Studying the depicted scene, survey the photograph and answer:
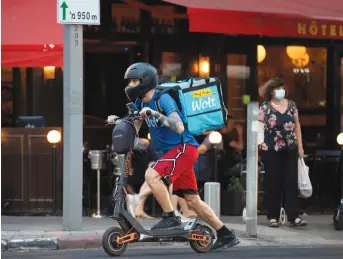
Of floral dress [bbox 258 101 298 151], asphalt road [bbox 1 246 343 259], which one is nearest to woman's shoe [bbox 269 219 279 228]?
floral dress [bbox 258 101 298 151]

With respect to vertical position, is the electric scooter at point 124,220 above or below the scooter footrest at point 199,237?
above

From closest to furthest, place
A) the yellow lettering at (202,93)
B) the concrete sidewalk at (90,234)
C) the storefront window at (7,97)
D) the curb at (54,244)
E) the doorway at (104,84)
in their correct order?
the yellow lettering at (202,93) → the curb at (54,244) → the concrete sidewalk at (90,234) → the storefront window at (7,97) → the doorway at (104,84)

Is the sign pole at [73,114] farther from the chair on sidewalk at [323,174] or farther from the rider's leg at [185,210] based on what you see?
the chair on sidewalk at [323,174]

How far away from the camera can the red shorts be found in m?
6.88

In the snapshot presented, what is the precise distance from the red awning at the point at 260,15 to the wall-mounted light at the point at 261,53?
1.59m

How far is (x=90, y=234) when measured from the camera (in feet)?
28.2

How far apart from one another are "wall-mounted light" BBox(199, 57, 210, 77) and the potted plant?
7.01 feet

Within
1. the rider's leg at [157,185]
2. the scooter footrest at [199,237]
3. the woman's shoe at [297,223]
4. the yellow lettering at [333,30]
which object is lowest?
the woman's shoe at [297,223]

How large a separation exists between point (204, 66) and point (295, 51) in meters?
1.82

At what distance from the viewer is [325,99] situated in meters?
13.1

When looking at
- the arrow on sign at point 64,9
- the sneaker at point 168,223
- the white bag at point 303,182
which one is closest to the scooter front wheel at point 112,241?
the sneaker at point 168,223

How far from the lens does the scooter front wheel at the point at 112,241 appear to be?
22.0 ft

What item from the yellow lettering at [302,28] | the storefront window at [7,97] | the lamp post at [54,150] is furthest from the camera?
the storefront window at [7,97]

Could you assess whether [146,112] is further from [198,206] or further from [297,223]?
[297,223]
